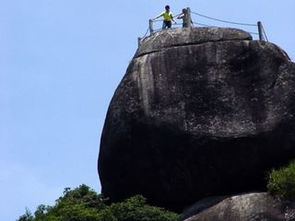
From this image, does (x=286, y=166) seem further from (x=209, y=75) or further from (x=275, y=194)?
(x=209, y=75)

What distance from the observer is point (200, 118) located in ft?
79.2

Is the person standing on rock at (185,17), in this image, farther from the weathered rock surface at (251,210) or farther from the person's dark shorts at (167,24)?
the weathered rock surface at (251,210)

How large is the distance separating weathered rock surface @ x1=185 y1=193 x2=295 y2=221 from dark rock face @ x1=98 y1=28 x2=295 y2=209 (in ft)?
3.93

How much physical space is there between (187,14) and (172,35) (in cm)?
103

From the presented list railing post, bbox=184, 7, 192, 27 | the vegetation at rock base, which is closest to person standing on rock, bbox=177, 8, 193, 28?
railing post, bbox=184, 7, 192, 27

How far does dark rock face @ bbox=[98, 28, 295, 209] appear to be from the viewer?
2400 centimetres

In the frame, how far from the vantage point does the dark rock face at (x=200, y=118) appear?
78.7ft

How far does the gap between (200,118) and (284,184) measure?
2.51 meters

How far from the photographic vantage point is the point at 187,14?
26.1 m

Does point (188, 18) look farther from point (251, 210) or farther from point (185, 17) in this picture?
point (251, 210)

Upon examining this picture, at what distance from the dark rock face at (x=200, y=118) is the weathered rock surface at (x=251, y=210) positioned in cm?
120

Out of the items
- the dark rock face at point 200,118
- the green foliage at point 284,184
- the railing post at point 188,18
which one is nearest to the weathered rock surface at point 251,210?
the green foliage at point 284,184

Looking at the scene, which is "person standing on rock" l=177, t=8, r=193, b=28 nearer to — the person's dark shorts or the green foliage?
the person's dark shorts

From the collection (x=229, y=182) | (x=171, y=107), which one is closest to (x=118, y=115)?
(x=171, y=107)
